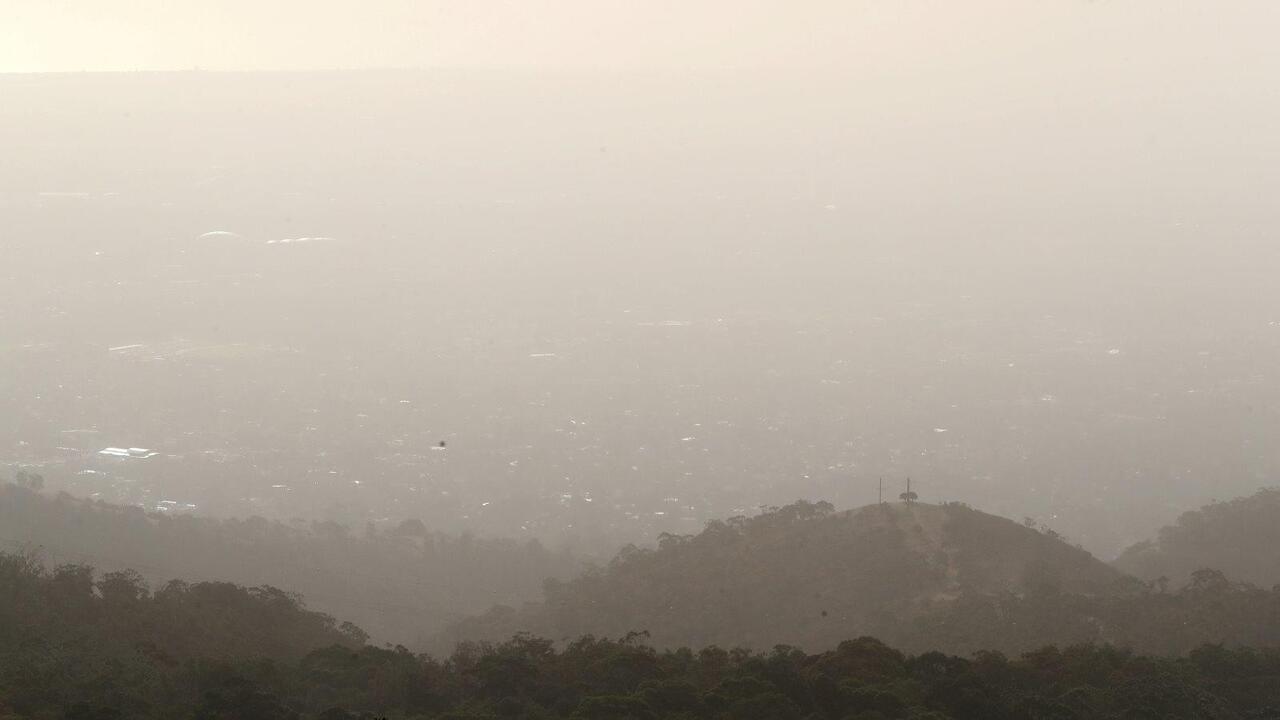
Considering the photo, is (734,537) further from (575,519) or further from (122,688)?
(575,519)

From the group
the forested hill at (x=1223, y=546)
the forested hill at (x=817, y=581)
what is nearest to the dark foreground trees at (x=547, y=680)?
the forested hill at (x=817, y=581)

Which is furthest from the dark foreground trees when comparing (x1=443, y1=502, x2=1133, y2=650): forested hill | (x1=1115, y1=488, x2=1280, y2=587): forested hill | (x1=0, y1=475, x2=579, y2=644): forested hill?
(x1=1115, y1=488, x2=1280, y2=587): forested hill

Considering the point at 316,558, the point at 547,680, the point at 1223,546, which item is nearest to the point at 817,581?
the point at 547,680

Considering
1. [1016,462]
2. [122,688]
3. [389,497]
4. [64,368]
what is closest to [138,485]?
[389,497]

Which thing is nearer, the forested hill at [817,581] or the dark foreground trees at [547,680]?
the dark foreground trees at [547,680]

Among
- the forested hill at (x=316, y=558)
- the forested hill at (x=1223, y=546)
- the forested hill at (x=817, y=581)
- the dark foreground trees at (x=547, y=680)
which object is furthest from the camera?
the forested hill at (x=316, y=558)

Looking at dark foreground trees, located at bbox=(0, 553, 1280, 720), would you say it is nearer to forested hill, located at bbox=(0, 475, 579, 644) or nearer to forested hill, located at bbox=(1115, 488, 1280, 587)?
forested hill, located at bbox=(0, 475, 579, 644)

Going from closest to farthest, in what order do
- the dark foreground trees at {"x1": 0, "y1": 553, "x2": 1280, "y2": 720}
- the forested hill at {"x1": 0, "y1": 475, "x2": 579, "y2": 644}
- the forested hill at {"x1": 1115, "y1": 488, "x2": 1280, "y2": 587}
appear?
the dark foreground trees at {"x1": 0, "y1": 553, "x2": 1280, "y2": 720}
the forested hill at {"x1": 1115, "y1": 488, "x2": 1280, "y2": 587}
the forested hill at {"x1": 0, "y1": 475, "x2": 579, "y2": 644}

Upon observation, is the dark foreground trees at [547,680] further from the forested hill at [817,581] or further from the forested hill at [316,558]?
the forested hill at [316,558]
